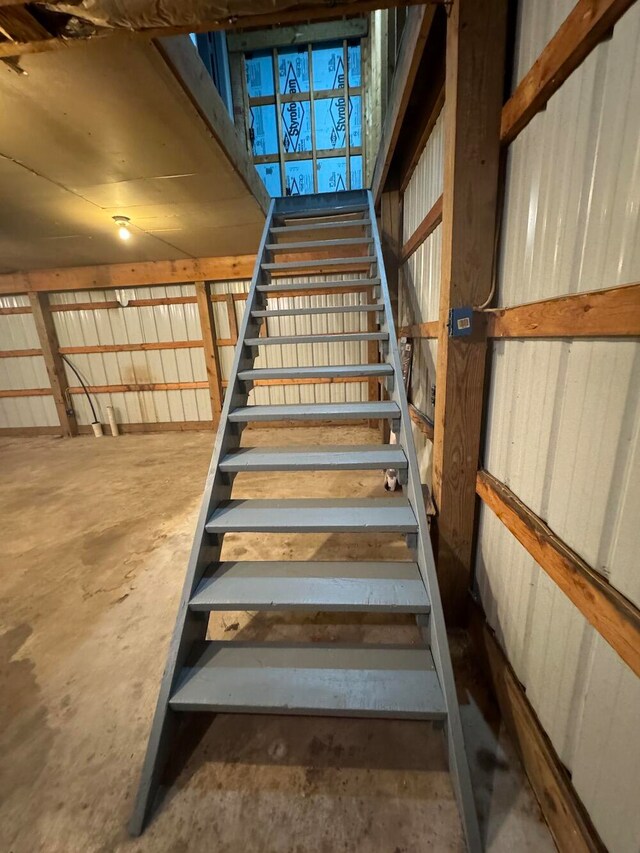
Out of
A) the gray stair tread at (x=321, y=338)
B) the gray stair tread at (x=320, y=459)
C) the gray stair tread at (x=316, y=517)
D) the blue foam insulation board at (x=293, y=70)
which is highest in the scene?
the blue foam insulation board at (x=293, y=70)

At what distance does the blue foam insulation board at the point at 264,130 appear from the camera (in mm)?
5082

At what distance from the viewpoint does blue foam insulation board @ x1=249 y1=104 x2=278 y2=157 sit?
5.08 m

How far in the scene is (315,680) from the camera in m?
1.16

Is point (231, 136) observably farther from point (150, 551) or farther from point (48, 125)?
point (150, 551)

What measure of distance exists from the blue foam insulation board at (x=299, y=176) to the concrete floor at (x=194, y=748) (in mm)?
5359

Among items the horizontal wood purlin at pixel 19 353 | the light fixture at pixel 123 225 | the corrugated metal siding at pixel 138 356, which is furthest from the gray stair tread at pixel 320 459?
the horizontal wood purlin at pixel 19 353

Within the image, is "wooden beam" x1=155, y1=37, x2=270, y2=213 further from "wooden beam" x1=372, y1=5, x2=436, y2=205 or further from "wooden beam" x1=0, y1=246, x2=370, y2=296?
"wooden beam" x1=0, y1=246, x2=370, y2=296

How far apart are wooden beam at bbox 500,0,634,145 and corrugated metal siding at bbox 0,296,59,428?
670 cm

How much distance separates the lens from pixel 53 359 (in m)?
5.36

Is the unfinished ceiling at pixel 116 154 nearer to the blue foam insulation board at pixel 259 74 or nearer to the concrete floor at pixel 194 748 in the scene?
the concrete floor at pixel 194 748

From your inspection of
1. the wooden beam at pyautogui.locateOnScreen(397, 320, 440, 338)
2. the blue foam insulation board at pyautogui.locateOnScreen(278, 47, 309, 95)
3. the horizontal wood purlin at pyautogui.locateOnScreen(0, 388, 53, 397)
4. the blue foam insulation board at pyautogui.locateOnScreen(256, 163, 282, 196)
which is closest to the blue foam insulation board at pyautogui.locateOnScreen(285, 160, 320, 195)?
the blue foam insulation board at pyautogui.locateOnScreen(256, 163, 282, 196)

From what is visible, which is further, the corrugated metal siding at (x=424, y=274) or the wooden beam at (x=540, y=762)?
the corrugated metal siding at (x=424, y=274)

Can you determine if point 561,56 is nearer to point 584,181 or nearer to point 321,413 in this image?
point 584,181

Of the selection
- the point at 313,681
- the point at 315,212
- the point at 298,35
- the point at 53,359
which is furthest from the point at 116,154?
the point at 298,35
